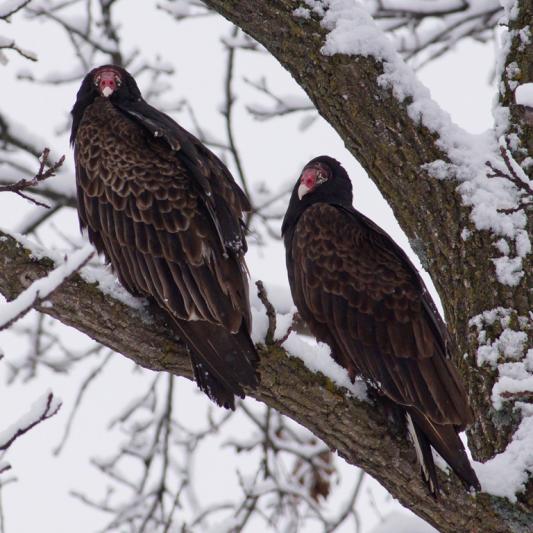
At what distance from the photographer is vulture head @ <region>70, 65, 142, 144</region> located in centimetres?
457

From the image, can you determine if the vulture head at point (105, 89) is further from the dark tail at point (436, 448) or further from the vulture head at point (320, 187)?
the dark tail at point (436, 448)

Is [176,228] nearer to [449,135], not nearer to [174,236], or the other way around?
[174,236]

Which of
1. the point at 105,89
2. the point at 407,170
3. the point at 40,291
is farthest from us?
the point at 105,89

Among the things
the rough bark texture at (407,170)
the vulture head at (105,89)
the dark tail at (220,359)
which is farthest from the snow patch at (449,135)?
the dark tail at (220,359)

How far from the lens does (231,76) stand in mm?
5828

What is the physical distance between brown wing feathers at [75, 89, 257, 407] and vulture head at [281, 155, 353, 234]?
0.78 m

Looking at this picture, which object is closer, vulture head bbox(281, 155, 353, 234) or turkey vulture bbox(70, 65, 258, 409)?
turkey vulture bbox(70, 65, 258, 409)

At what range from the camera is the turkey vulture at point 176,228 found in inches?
136

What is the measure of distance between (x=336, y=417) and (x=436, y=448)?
405 mm

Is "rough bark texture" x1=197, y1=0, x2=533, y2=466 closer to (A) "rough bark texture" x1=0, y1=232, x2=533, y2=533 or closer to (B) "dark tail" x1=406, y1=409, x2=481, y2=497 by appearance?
(B) "dark tail" x1=406, y1=409, x2=481, y2=497

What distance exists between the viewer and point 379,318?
3994 mm

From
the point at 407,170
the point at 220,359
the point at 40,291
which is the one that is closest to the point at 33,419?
the point at 40,291

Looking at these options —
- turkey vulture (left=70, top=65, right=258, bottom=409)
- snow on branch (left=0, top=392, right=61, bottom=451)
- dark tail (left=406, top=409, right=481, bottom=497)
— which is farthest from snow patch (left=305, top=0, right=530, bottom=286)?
snow on branch (left=0, top=392, right=61, bottom=451)

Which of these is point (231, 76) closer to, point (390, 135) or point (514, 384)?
point (390, 135)
